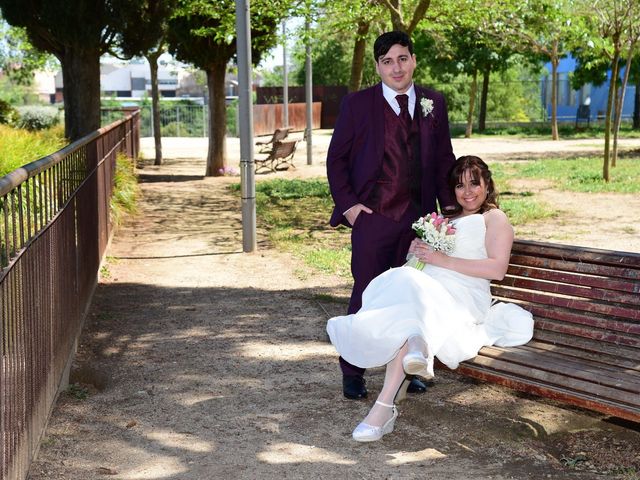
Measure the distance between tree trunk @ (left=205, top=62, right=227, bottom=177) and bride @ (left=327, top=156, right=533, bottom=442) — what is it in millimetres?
16272

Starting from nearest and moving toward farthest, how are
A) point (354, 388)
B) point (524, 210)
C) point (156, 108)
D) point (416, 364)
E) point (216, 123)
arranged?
point (416, 364) → point (354, 388) → point (524, 210) → point (216, 123) → point (156, 108)

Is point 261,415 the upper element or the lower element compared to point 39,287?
lower

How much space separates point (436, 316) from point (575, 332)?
2.43 feet

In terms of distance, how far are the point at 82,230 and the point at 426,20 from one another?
9.54m

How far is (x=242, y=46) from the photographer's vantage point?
1101cm

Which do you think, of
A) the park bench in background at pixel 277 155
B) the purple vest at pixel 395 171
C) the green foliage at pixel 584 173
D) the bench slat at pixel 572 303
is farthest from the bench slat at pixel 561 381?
the park bench in background at pixel 277 155

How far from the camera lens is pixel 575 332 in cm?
500

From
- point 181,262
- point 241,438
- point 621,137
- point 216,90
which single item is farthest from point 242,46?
point 621,137

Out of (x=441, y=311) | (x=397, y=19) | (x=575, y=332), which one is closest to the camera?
(x=441, y=311)

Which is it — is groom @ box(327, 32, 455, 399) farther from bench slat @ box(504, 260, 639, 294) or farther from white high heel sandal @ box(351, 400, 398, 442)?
white high heel sandal @ box(351, 400, 398, 442)

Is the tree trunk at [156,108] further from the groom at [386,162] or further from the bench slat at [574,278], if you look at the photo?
the bench slat at [574,278]

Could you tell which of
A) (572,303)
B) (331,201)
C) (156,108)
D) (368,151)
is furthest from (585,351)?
(156,108)

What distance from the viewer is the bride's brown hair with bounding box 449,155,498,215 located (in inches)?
204

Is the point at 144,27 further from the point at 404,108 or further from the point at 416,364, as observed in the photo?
the point at 416,364
